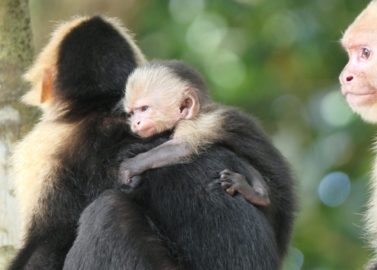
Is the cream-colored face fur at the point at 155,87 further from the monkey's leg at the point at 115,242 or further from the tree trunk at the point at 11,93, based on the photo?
the tree trunk at the point at 11,93

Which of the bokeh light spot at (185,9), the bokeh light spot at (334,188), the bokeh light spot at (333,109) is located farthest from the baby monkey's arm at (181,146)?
the bokeh light spot at (185,9)

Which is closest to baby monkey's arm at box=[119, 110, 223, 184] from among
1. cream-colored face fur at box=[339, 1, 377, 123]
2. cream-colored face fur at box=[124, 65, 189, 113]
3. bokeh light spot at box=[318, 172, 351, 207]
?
cream-colored face fur at box=[124, 65, 189, 113]

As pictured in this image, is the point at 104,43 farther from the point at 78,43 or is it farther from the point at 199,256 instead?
the point at 199,256

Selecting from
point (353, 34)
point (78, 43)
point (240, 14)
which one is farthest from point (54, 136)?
point (240, 14)

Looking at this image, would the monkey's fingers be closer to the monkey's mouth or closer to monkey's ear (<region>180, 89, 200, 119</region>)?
monkey's ear (<region>180, 89, 200, 119</region>)

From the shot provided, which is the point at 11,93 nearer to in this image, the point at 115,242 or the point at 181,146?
the point at 181,146

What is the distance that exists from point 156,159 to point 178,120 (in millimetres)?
220

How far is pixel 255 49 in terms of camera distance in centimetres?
932

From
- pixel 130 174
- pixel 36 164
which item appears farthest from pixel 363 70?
pixel 36 164

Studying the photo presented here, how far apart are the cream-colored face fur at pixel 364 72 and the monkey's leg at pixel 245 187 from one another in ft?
2.48

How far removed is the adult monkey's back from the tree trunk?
0.40 ft

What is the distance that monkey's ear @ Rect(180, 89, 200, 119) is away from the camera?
4.80 metres

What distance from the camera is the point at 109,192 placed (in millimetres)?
4629

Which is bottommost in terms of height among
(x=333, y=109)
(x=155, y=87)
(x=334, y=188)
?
(x=334, y=188)
